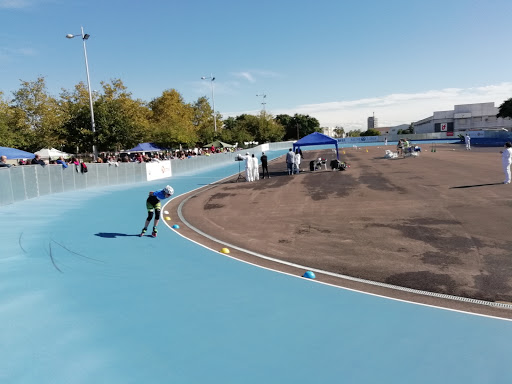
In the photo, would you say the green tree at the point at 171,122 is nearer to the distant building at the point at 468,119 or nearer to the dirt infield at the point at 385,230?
the dirt infield at the point at 385,230

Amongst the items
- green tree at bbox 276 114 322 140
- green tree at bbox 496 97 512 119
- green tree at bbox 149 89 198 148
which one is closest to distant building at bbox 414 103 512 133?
green tree at bbox 496 97 512 119

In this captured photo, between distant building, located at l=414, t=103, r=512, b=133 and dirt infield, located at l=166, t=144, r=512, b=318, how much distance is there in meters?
96.1

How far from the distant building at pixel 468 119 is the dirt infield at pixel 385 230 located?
96.1m

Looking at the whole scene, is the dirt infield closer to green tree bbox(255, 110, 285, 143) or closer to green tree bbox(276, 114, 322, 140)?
green tree bbox(255, 110, 285, 143)

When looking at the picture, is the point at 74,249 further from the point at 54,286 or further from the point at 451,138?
the point at 451,138

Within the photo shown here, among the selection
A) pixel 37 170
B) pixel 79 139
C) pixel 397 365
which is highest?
pixel 79 139

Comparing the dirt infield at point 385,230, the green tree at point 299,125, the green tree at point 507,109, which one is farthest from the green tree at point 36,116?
the green tree at point 507,109

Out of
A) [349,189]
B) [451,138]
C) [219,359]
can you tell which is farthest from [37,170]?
[451,138]

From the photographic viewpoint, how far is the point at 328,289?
6.29 meters

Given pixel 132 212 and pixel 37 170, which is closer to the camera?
pixel 132 212

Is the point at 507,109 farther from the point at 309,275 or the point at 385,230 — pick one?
the point at 309,275

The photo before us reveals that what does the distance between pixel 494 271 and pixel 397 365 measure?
151 inches

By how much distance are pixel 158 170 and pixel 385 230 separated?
71.1 ft

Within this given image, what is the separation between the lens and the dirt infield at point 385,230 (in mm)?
6586
